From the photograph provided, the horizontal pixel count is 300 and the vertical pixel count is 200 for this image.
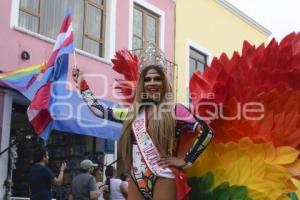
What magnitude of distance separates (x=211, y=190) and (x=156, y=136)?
17.8 inches

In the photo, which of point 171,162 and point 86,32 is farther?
point 86,32

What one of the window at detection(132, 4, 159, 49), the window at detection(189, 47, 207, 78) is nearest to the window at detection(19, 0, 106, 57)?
Result: the window at detection(132, 4, 159, 49)

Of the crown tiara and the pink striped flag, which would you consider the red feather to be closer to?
the crown tiara

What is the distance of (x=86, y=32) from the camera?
1080 centimetres

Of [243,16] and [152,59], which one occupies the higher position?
[243,16]

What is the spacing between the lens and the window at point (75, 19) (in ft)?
30.8

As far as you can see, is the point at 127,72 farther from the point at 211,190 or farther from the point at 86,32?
the point at 86,32

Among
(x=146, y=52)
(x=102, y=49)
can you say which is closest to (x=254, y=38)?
(x=102, y=49)

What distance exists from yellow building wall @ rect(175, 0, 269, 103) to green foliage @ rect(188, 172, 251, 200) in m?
9.31

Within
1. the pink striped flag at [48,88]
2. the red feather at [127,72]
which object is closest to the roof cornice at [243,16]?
the pink striped flag at [48,88]

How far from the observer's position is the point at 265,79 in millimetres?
3195

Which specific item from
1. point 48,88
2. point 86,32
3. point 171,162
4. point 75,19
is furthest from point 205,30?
point 171,162

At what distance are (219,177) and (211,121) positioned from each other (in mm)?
351

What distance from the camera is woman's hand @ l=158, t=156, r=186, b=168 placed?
2.96 meters
